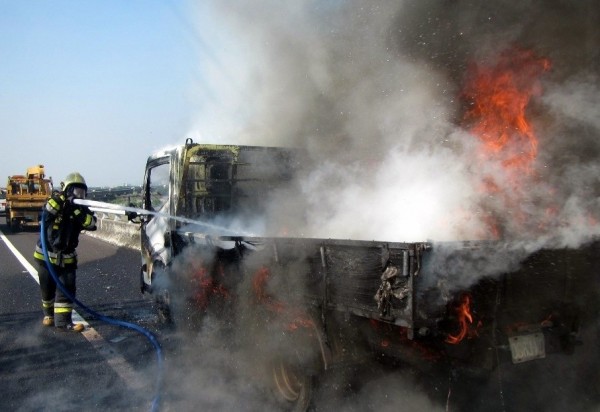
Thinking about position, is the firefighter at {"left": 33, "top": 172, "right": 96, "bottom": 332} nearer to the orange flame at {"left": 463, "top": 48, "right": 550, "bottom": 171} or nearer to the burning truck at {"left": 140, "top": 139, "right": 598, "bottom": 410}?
the burning truck at {"left": 140, "top": 139, "right": 598, "bottom": 410}

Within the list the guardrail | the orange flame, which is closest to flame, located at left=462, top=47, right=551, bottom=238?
the orange flame

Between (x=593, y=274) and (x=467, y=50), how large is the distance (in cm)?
256

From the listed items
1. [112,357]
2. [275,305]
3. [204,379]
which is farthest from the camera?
[112,357]

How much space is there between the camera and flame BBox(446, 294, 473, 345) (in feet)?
8.35

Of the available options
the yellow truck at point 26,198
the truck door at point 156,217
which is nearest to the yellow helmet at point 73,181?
the truck door at point 156,217

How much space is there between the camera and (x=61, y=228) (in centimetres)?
597

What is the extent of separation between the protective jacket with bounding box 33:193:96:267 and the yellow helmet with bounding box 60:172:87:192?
140 mm

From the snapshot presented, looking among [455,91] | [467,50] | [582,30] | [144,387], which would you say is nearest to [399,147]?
[455,91]

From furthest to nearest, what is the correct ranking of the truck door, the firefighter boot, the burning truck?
1. the firefighter boot
2. the truck door
3. the burning truck

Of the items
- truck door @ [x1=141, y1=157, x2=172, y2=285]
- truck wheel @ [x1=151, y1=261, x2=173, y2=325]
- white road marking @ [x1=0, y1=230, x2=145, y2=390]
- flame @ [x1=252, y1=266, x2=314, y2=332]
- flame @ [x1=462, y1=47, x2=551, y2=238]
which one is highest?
flame @ [x1=462, y1=47, x2=551, y2=238]

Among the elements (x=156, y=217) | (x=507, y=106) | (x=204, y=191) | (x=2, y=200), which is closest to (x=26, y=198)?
(x=2, y=200)

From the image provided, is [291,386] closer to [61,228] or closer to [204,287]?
[204,287]

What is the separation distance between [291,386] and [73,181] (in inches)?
162

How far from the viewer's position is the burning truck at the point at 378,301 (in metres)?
2.51
